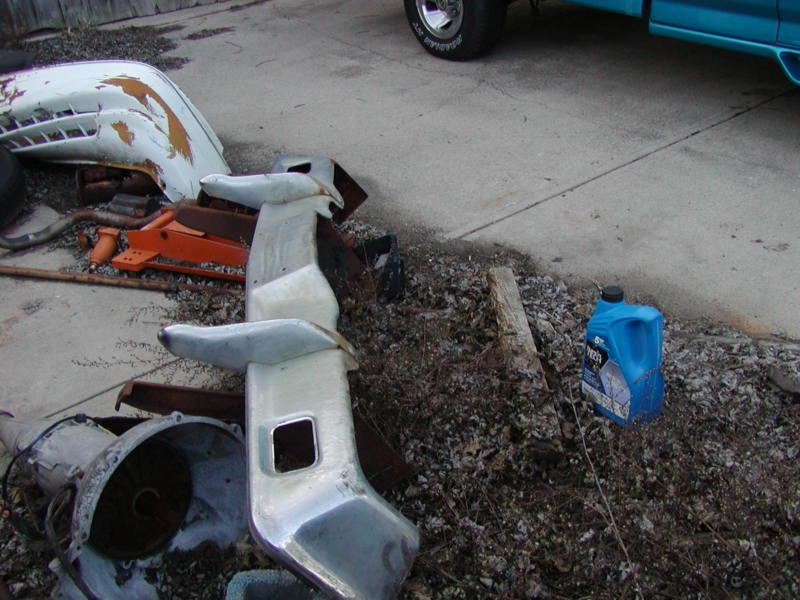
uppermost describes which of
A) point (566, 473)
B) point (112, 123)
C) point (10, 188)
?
point (112, 123)

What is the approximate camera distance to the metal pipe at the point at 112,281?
375 cm

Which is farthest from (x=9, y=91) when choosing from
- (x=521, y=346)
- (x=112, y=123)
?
(x=521, y=346)

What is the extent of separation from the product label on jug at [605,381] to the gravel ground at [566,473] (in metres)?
0.06

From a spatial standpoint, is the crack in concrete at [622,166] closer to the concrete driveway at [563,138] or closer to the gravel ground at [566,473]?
the concrete driveway at [563,138]

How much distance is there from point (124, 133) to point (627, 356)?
2930 millimetres

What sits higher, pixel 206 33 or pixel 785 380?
pixel 206 33

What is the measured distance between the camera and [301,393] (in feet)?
6.57

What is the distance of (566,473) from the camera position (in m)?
2.68

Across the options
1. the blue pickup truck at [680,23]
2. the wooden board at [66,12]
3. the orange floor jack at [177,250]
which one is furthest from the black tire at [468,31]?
the wooden board at [66,12]

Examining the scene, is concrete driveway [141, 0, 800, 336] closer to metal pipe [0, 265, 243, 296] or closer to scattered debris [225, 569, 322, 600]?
metal pipe [0, 265, 243, 296]

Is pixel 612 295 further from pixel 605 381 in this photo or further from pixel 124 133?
pixel 124 133

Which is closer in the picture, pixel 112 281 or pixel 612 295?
pixel 612 295

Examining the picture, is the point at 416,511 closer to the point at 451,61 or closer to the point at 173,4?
the point at 451,61

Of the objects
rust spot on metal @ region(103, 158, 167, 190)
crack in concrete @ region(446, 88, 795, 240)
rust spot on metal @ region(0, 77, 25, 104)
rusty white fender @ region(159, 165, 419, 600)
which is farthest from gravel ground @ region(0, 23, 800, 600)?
rust spot on metal @ region(0, 77, 25, 104)
